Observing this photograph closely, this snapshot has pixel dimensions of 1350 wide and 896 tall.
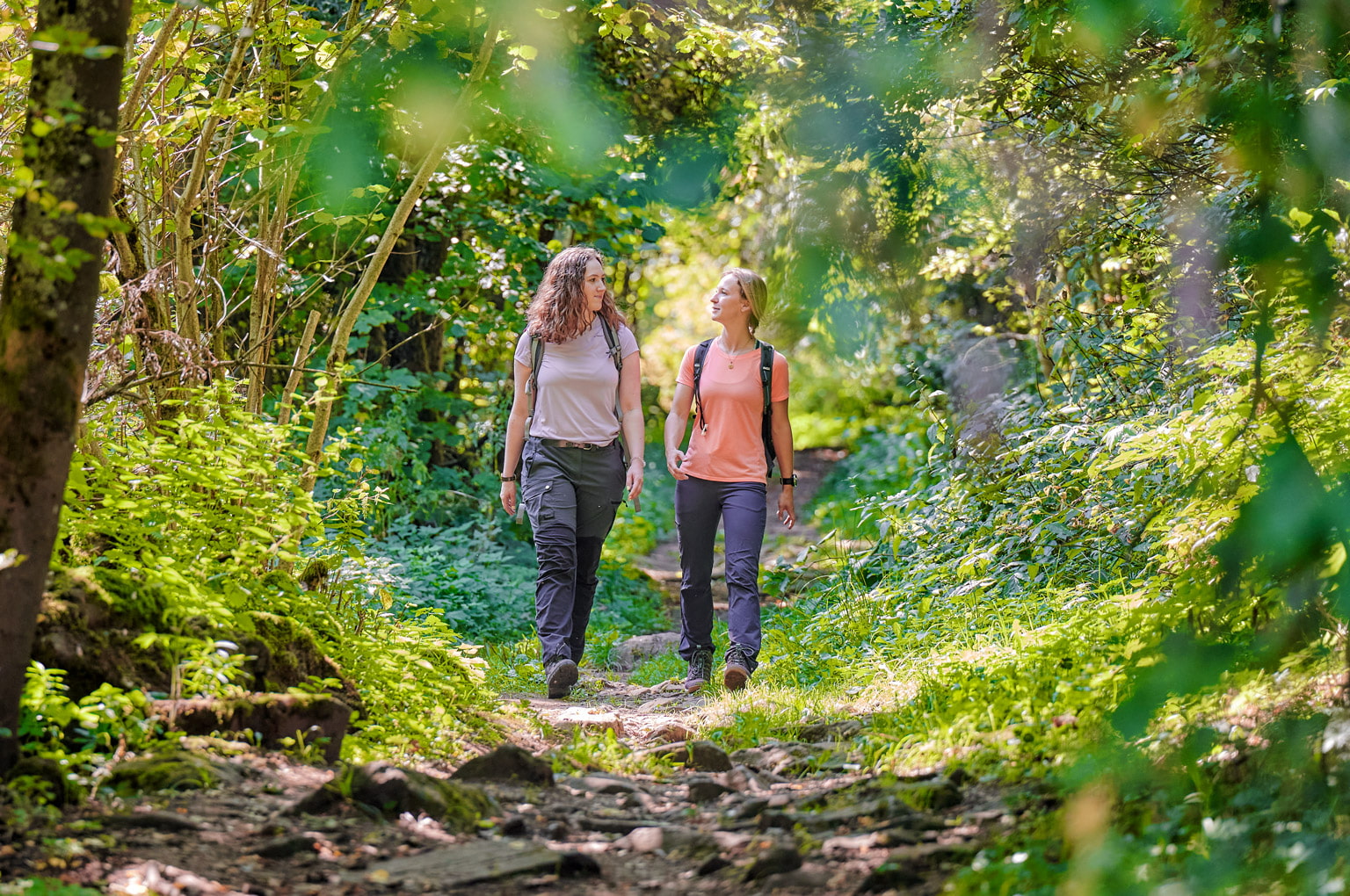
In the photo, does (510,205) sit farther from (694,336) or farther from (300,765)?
(694,336)

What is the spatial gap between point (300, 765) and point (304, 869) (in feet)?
2.70

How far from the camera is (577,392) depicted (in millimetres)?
5492

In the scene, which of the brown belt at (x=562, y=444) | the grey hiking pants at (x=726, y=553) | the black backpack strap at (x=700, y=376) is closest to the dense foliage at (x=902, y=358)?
the grey hiking pants at (x=726, y=553)

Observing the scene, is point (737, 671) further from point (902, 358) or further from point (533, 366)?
point (902, 358)

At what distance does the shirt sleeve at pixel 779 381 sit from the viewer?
5.66 m

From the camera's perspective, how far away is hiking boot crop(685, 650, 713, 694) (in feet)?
18.5

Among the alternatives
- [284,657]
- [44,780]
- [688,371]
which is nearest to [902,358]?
[688,371]

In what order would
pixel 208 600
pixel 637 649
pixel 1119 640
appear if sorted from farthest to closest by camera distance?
pixel 637 649
pixel 1119 640
pixel 208 600

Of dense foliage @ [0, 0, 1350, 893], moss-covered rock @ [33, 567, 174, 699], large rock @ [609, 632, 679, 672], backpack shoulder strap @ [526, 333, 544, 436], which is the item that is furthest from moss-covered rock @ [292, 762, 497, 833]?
large rock @ [609, 632, 679, 672]

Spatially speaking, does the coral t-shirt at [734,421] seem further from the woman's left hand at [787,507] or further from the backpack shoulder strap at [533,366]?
the backpack shoulder strap at [533,366]

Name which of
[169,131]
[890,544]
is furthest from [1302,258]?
[890,544]

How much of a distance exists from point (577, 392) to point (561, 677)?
4.57 feet

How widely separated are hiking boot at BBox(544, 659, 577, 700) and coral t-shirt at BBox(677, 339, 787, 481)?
1133 millimetres

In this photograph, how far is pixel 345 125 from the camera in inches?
303
